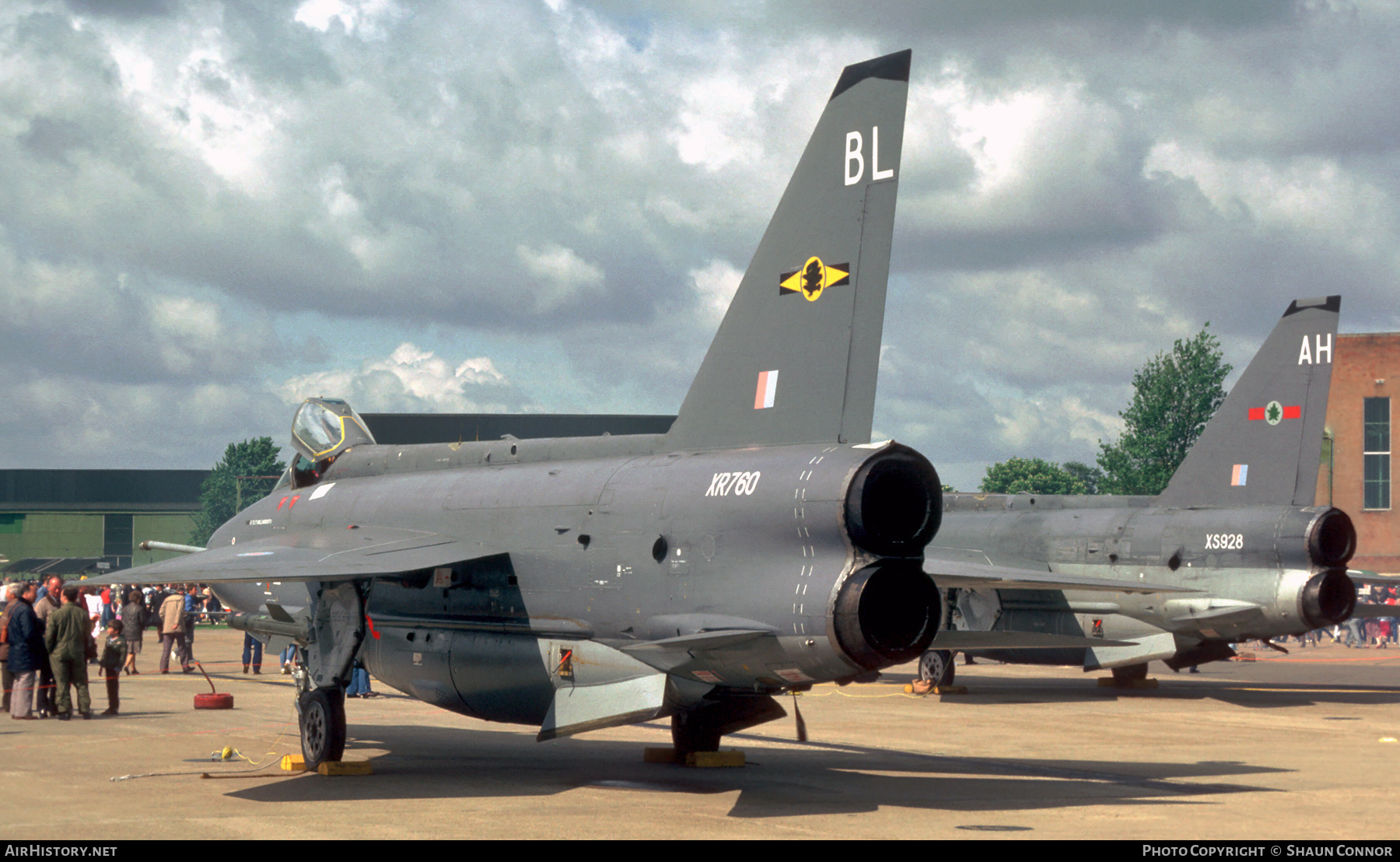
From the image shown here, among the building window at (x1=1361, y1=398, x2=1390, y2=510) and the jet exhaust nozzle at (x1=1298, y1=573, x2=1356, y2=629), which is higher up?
the building window at (x1=1361, y1=398, x2=1390, y2=510)

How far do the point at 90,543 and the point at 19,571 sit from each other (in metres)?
18.4

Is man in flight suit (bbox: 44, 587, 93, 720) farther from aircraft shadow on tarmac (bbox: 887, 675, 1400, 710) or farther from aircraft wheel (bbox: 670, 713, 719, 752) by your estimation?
aircraft shadow on tarmac (bbox: 887, 675, 1400, 710)

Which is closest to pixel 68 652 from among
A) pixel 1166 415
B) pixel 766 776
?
pixel 766 776

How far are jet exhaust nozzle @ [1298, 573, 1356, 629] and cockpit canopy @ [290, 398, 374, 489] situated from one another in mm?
15673

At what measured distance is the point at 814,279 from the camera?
1198 cm

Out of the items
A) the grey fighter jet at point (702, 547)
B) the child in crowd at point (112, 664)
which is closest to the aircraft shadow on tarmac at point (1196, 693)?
the grey fighter jet at point (702, 547)

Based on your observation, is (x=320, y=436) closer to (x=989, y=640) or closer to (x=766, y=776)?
(x=766, y=776)

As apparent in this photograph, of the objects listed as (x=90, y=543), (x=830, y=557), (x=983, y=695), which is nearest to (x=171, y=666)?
(x=983, y=695)

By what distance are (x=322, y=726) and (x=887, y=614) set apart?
6357mm

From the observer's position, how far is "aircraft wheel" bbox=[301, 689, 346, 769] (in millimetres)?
13609

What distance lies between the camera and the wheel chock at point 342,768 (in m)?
13.6

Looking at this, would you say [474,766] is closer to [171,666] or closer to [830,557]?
[830,557]

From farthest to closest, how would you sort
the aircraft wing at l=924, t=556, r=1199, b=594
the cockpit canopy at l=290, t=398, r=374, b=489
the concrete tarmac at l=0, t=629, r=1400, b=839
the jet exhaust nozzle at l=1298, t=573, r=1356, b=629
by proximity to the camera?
the jet exhaust nozzle at l=1298, t=573, r=1356, b=629
the cockpit canopy at l=290, t=398, r=374, b=489
the aircraft wing at l=924, t=556, r=1199, b=594
the concrete tarmac at l=0, t=629, r=1400, b=839

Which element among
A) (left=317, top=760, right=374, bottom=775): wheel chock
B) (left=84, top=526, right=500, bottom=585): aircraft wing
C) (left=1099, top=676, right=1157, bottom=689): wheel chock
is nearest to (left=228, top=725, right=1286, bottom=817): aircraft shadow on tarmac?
(left=317, top=760, right=374, bottom=775): wheel chock
